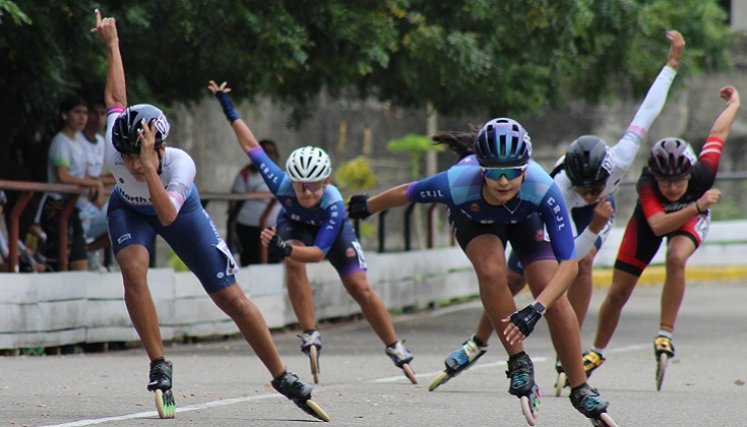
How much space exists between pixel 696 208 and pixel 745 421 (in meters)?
2.39

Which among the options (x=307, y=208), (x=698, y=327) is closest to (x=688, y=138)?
(x=698, y=327)

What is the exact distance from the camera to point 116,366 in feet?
42.3

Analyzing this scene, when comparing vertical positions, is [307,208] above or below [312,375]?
above

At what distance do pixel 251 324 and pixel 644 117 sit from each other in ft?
11.9

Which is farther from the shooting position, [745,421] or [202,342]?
[202,342]

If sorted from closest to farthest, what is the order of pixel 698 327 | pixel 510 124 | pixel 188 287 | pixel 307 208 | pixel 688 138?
1. pixel 510 124
2. pixel 307 208
3. pixel 188 287
4. pixel 698 327
5. pixel 688 138

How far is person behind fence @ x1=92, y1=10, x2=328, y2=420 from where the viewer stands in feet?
29.5

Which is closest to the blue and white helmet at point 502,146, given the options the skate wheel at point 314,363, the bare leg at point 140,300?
the bare leg at point 140,300

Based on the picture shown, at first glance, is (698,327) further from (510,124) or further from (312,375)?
(510,124)

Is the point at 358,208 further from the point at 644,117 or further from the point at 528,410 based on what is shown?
the point at 644,117

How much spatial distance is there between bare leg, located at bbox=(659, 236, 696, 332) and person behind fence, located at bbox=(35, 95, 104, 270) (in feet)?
17.3

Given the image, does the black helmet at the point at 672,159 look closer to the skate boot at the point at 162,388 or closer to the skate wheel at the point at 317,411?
the skate wheel at the point at 317,411

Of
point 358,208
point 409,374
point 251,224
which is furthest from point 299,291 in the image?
point 251,224

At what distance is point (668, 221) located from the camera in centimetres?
1159
